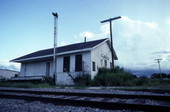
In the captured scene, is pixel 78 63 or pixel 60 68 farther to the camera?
pixel 60 68

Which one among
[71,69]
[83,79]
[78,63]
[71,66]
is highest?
[78,63]

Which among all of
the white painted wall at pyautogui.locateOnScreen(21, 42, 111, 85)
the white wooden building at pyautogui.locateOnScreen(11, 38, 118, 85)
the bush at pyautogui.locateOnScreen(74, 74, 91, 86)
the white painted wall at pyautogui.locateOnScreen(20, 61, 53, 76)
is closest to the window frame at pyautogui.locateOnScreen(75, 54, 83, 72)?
the white wooden building at pyautogui.locateOnScreen(11, 38, 118, 85)

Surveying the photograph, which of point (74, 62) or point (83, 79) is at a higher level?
point (74, 62)

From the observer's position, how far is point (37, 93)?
620 cm

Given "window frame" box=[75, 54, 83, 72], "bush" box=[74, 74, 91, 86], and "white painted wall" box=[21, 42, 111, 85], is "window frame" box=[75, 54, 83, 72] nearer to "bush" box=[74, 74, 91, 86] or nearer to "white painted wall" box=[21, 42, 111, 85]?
"white painted wall" box=[21, 42, 111, 85]

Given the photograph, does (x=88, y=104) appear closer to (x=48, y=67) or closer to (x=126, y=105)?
(x=126, y=105)

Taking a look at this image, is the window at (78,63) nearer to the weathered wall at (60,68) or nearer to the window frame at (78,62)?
the window frame at (78,62)

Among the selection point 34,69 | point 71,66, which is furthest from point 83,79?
point 34,69

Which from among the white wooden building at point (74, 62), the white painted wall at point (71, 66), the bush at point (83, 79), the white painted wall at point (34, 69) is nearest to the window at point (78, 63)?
the white wooden building at point (74, 62)

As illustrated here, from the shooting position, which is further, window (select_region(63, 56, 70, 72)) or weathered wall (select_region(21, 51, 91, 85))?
window (select_region(63, 56, 70, 72))

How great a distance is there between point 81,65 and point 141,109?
10.0 metres


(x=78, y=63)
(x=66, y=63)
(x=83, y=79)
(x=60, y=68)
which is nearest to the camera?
(x=83, y=79)

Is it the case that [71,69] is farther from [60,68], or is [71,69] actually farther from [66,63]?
[60,68]

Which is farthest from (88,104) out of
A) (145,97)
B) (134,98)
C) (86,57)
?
(86,57)
